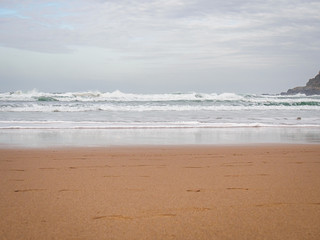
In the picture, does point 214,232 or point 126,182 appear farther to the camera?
point 126,182

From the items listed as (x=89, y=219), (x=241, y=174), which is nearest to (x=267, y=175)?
(x=241, y=174)

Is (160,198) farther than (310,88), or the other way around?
(310,88)

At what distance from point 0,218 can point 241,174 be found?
2.89 meters

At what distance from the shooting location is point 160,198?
10.8 feet

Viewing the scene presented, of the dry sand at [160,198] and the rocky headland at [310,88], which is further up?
the rocky headland at [310,88]

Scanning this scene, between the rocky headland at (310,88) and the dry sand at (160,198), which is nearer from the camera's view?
the dry sand at (160,198)

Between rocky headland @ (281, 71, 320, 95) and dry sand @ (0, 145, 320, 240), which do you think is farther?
rocky headland @ (281, 71, 320, 95)

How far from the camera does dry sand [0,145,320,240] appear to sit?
99.0 inches

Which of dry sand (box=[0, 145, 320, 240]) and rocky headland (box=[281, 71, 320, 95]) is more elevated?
rocky headland (box=[281, 71, 320, 95])

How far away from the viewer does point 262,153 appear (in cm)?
663

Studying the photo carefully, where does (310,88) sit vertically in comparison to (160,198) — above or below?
above

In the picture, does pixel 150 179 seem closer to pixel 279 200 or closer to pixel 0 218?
pixel 279 200

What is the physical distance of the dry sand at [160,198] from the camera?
8.25 ft

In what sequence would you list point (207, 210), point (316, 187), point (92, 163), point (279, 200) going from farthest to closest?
point (92, 163) < point (316, 187) < point (279, 200) < point (207, 210)
